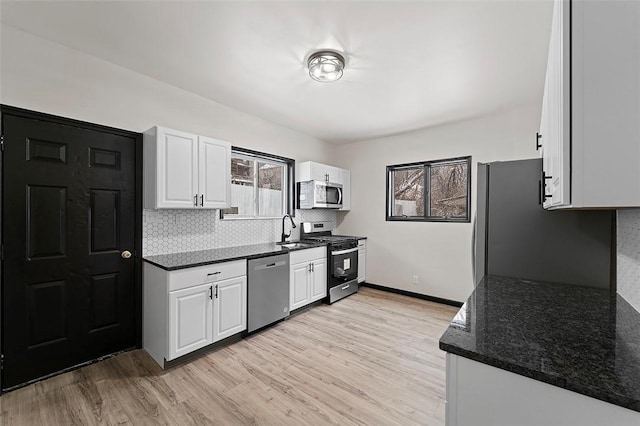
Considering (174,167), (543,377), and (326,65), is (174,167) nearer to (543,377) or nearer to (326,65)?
(326,65)

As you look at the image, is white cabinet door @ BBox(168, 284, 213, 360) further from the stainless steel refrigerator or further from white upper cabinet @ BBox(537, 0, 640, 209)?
white upper cabinet @ BBox(537, 0, 640, 209)

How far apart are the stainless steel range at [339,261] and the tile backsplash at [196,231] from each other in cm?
76

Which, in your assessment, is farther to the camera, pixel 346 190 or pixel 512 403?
pixel 346 190

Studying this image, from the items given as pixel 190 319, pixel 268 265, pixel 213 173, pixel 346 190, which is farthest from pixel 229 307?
pixel 346 190

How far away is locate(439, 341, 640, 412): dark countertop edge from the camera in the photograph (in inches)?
27.1

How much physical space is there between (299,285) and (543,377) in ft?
9.52

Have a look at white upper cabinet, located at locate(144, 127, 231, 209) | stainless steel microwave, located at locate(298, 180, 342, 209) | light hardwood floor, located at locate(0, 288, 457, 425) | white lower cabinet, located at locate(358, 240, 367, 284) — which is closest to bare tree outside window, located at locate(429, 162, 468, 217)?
white lower cabinet, located at locate(358, 240, 367, 284)

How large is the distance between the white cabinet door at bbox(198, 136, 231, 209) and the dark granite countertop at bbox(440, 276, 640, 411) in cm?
247

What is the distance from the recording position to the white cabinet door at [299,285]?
341 centimetres

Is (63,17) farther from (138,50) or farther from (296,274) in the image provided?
(296,274)

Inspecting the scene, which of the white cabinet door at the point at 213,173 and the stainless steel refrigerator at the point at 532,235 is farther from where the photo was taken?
the white cabinet door at the point at 213,173

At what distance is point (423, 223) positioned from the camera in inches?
163

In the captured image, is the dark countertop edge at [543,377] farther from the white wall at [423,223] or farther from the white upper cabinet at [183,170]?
the white wall at [423,223]

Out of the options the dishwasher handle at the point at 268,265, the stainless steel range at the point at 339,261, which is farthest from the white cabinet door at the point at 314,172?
the dishwasher handle at the point at 268,265
